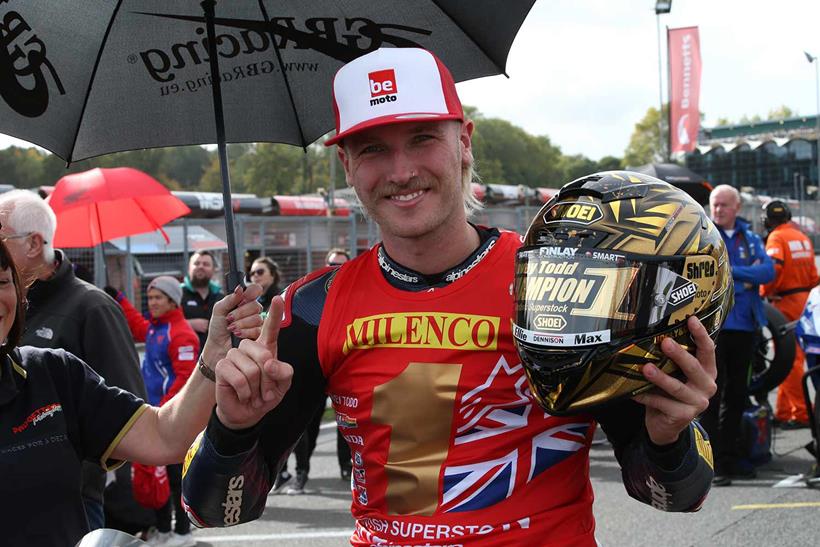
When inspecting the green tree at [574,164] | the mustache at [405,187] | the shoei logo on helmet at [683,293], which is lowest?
the green tree at [574,164]

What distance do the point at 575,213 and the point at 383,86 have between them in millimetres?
535

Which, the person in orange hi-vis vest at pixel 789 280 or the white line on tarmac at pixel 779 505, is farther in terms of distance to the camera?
the person in orange hi-vis vest at pixel 789 280

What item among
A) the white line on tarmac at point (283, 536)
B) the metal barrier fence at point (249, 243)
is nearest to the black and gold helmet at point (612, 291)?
the white line on tarmac at point (283, 536)

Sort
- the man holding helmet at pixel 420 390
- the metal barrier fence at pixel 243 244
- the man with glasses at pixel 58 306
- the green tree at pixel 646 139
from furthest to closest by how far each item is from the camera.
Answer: the green tree at pixel 646 139, the metal barrier fence at pixel 243 244, the man with glasses at pixel 58 306, the man holding helmet at pixel 420 390

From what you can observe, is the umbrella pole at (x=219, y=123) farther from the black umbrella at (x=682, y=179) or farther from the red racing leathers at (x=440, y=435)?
the black umbrella at (x=682, y=179)

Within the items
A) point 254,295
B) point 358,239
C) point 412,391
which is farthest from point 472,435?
point 358,239

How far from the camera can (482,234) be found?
2307mm

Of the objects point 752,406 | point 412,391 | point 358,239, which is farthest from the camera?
point 358,239

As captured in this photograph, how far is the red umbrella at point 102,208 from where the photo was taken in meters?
6.30

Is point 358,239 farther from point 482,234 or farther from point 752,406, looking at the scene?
point 482,234

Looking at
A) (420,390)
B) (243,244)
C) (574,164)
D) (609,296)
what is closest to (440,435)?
(420,390)

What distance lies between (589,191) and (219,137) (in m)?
1.13

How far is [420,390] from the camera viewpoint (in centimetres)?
207

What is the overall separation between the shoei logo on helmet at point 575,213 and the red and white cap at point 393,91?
0.35m
